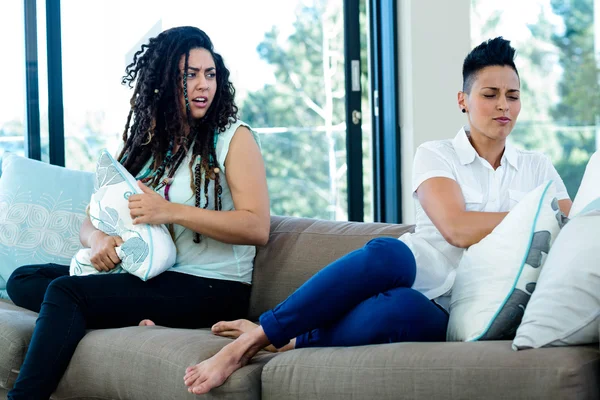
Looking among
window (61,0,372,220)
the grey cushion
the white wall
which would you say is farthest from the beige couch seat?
the white wall

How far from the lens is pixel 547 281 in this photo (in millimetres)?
1649

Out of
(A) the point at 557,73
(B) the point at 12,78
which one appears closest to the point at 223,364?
(B) the point at 12,78

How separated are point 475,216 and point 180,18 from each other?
2.45m

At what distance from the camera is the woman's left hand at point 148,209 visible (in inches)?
91.8

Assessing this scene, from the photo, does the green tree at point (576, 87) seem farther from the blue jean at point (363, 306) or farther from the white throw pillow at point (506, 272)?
the blue jean at point (363, 306)

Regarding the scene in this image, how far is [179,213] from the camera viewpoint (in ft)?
7.73

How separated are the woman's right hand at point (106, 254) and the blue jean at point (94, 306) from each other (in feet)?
0.26

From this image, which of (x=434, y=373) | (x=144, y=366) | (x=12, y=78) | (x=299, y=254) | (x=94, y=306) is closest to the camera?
(x=434, y=373)

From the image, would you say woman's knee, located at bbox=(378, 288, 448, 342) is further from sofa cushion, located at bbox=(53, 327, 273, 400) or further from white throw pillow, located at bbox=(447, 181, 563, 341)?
sofa cushion, located at bbox=(53, 327, 273, 400)

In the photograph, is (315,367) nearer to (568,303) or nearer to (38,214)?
(568,303)

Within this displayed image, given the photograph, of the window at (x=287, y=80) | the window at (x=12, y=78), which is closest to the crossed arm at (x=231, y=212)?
the window at (x=12, y=78)

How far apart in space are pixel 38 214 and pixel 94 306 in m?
0.84

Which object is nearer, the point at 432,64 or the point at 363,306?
the point at 363,306

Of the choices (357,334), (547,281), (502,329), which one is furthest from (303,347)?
(547,281)
